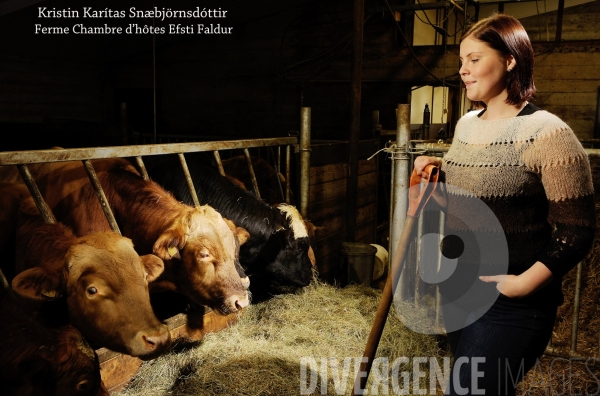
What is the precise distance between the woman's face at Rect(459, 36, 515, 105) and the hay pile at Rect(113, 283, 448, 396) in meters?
1.79

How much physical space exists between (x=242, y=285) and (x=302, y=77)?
822 centimetres

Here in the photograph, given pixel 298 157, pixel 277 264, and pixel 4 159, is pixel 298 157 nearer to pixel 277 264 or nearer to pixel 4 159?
pixel 277 264

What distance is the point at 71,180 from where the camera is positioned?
9.78ft

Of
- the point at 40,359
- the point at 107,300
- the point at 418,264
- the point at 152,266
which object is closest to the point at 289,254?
the point at 418,264

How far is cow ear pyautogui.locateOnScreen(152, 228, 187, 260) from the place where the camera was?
107 inches

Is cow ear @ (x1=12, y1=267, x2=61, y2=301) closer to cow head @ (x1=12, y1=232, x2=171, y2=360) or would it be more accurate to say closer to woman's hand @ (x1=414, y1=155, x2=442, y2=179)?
cow head @ (x1=12, y1=232, x2=171, y2=360)

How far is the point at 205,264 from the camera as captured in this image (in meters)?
2.79

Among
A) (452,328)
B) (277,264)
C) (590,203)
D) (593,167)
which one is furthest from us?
(277,264)

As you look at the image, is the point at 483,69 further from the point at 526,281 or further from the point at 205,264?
the point at 205,264

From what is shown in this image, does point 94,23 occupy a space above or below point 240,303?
above

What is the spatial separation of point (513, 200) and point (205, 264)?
6.02 feet

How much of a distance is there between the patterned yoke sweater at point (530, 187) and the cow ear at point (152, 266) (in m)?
1.54

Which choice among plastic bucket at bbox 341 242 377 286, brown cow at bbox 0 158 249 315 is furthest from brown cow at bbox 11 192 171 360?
plastic bucket at bbox 341 242 377 286

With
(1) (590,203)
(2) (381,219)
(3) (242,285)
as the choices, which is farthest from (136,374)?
(2) (381,219)
